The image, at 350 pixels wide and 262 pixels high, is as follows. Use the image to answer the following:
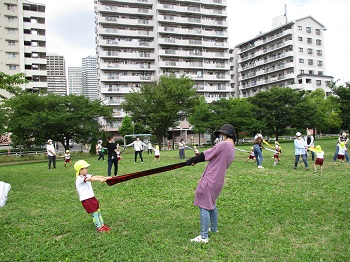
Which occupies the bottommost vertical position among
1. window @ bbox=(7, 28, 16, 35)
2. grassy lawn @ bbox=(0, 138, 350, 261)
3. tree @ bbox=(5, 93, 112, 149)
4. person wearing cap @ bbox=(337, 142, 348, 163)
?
grassy lawn @ bbox=(0, 138, 350, 261)

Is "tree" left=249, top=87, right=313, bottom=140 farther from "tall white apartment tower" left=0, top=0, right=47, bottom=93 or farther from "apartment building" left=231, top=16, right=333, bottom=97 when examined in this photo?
"tall white apartment tower" left=0, top=0, right=47, bottom=93

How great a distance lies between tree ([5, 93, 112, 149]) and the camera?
28906 mm

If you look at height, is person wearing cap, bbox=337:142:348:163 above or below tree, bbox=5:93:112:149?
below

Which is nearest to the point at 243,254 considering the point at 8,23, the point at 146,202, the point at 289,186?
the point at 146,202

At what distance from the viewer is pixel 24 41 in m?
54.1

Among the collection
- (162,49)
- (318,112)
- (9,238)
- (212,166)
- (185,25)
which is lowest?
(9,238)

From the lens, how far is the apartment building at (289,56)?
6425cm

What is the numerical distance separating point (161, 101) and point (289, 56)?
133 feet

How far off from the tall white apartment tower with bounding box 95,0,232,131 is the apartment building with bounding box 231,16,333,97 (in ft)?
33.0

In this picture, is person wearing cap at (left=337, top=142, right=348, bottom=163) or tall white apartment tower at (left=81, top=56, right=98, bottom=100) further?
tall white apartment tower at (left=81, top=56, right=98, bottom=100)

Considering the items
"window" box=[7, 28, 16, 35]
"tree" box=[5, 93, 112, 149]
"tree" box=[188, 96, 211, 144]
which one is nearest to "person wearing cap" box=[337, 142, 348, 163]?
"tree" box=[5, 93, 112, 149]

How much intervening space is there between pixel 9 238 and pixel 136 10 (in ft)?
208

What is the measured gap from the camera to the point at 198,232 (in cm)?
530

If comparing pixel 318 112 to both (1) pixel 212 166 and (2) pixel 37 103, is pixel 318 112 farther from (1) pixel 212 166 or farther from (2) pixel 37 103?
(1) pixel 212 166
